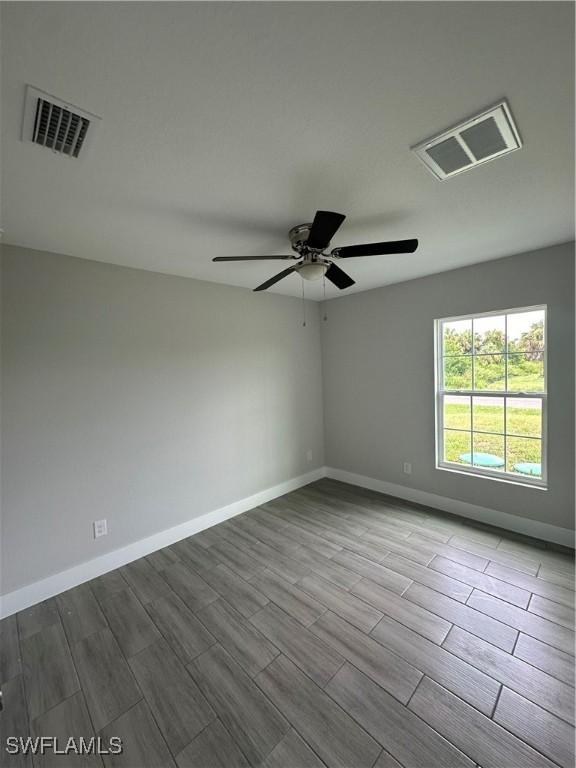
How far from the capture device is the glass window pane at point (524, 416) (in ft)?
9.06

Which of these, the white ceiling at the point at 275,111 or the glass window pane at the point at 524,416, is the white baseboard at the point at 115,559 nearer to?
the white ceiling at the point at 275,111

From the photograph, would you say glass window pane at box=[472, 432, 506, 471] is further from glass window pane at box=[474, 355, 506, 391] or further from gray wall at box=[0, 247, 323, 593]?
gray wall at box=[0, 247, 323, 593]

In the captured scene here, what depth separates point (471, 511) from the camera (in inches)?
123

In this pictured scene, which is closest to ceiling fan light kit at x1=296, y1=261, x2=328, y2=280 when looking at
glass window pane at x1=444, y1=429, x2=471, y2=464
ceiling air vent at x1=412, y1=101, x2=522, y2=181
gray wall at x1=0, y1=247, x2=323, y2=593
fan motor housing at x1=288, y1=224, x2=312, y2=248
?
fan motor housing at x1=288, y1=224, x2=312, y2=248

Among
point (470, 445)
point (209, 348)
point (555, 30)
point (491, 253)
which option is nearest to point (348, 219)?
point (555, 30)

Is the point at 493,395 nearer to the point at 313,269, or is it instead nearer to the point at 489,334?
the point at 489,334

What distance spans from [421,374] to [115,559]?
3455mm

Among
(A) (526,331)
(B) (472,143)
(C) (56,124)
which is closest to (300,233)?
(B) (472,143)

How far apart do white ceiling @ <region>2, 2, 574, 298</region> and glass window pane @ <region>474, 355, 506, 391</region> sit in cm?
131

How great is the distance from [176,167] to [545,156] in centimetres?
176

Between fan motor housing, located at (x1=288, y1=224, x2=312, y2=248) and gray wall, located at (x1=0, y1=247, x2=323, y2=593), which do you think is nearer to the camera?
fan motor housing, located at (x1=288, y1=224, x2=312, y2=248)

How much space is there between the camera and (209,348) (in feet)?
10.5

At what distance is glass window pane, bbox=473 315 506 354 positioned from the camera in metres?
2.95
